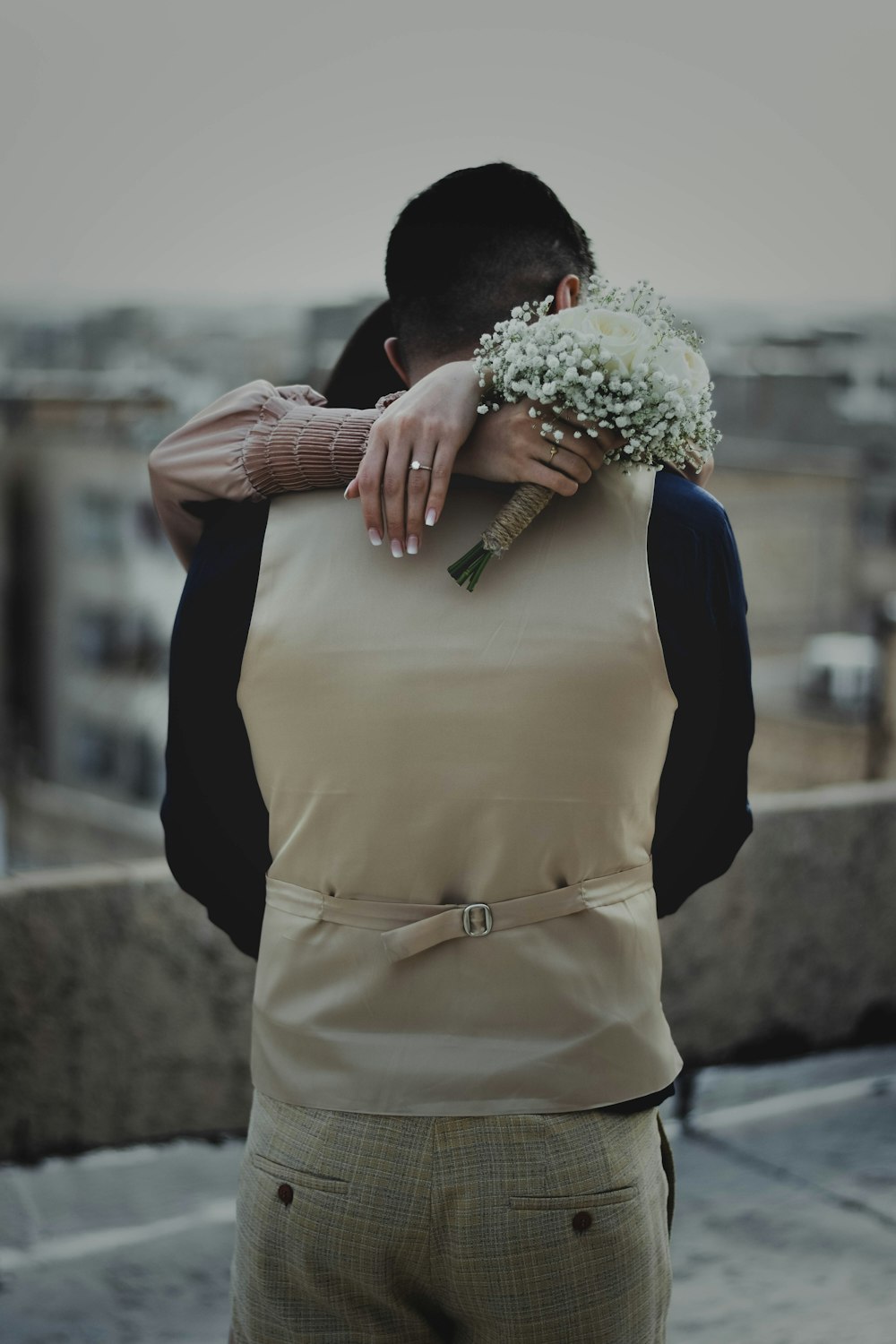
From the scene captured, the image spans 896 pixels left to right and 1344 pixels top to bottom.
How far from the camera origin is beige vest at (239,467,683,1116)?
61.9 inches

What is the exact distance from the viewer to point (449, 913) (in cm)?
158

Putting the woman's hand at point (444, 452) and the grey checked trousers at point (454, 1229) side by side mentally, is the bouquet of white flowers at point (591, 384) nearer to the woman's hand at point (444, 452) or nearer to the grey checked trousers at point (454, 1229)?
the woman's hand at point (444, 452)

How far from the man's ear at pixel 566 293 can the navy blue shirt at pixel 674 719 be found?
0.27 metres

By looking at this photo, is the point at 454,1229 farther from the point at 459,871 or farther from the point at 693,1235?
the point at 693,1235

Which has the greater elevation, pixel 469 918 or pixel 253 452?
pixel 253 452

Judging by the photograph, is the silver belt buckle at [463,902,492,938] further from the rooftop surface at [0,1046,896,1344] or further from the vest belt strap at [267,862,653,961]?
the rooftop surface at [0,1046,896,1344]

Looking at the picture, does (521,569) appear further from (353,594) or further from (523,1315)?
(523,1315)

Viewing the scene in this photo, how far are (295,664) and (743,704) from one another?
613 mm

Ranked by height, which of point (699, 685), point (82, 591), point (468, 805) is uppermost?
point (699, 685)

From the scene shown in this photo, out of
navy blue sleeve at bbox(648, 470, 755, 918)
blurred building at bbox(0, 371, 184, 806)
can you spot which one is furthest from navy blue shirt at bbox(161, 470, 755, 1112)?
blurred building at bbox(0, 371, 184, 806)

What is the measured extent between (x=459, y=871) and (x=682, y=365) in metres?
0.66

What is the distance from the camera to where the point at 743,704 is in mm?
1814

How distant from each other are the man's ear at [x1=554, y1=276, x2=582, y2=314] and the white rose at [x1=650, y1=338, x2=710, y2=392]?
0.62 ft

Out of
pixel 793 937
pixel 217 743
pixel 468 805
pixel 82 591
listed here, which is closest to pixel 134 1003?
pixel 217 743
